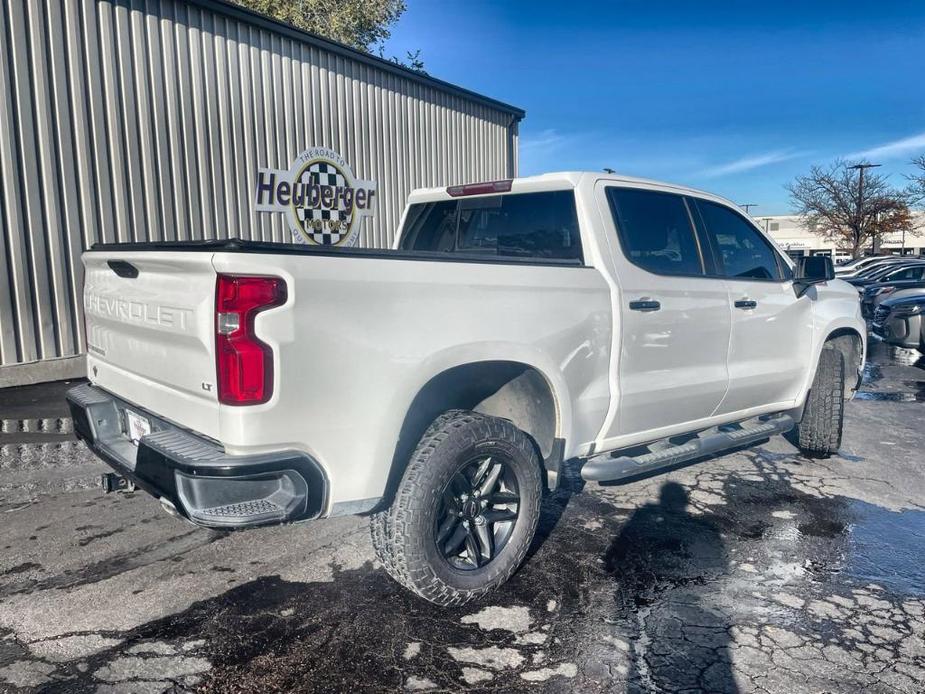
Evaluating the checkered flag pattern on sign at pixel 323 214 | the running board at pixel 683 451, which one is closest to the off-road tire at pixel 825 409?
the running board at pixel 683 451

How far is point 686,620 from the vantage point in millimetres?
2988

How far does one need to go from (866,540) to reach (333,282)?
3235 mm

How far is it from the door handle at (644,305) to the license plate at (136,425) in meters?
2.36

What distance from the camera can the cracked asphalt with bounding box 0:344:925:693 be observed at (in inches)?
102

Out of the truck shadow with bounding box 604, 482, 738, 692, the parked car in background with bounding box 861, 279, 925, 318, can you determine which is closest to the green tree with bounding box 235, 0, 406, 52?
the parked car in background with bounding box 861, 279, 925, 318

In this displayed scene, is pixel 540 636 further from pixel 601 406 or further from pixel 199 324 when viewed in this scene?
pixel 199 324

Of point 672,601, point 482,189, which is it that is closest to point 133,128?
point 482,189

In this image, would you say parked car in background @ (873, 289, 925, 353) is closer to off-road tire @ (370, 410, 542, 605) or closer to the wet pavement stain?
the wet pavement stain

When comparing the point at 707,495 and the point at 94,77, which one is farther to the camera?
the point at 94,77

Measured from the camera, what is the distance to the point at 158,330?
2.80 m

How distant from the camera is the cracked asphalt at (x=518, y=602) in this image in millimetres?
2592

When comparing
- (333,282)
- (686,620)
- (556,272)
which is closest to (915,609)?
(686,620)

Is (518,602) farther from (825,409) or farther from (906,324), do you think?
(906,324)

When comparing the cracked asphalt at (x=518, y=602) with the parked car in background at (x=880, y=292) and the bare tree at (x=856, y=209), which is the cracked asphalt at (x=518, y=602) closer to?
the parked car in background at (x=880, y=292)
